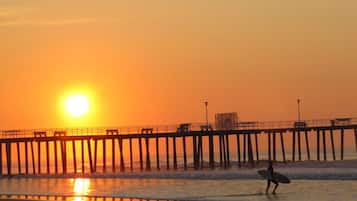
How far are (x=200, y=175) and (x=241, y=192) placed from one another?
1802cm

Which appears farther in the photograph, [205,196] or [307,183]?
[307,183]

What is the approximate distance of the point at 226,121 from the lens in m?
87.3

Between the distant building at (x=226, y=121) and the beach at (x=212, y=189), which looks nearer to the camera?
the beach at (x=212, y=189)

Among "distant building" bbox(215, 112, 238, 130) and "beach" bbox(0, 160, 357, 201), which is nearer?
"beach" bbox(0, 160, 357, 201)

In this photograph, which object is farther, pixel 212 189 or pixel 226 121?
pixel 226 121

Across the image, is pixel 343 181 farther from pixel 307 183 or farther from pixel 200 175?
pixel 200 175

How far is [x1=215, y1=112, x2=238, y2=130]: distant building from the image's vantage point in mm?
86812

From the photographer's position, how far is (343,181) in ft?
161

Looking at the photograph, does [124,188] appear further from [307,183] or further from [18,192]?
[307,183]

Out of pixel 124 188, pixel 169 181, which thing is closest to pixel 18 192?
pixel 124 188

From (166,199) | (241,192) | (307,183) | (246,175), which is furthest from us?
(246,175)

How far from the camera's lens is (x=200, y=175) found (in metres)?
62.5

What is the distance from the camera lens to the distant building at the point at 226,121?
86.8 meters

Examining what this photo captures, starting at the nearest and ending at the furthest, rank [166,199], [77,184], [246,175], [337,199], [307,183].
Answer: [337,199]
[166,199]
[307,183]
[77,184]
[246,175]
